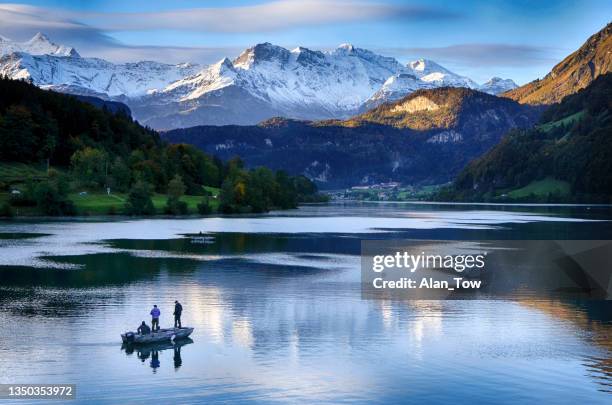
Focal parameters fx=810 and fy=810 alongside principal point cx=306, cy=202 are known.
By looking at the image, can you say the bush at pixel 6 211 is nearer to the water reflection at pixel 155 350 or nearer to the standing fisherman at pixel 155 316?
the standing fisherman at pixel 155 316

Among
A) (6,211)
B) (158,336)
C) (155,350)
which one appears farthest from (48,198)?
(155,350)

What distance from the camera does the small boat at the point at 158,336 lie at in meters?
53.0

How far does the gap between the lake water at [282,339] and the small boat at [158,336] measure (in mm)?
652

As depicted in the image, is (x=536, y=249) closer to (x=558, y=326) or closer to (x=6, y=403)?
(x=558, y=326)

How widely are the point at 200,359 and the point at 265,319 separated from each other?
1330 cm

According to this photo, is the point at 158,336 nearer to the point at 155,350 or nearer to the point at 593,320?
the point at 155,350

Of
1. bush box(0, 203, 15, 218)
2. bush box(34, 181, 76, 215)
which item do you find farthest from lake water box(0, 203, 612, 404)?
bush box(34, 181, 76, 215)

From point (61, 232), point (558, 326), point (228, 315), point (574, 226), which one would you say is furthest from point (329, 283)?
point (574, 226)

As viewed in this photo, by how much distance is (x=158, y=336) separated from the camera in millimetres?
54000

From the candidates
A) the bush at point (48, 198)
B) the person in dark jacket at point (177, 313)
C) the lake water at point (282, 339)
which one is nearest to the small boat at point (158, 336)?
the lake water at point (282, 339)

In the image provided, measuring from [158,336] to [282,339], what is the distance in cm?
847

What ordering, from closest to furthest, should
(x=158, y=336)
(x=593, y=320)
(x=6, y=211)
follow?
(x=158, y=336)
(x=593, y=320)
(x=6, y=211)

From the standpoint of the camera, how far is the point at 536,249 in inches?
4791

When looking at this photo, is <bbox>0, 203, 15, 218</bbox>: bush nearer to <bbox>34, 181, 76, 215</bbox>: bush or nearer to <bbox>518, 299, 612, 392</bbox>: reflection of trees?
<bbox>34, 181, 76, 215</bbox>: bush
